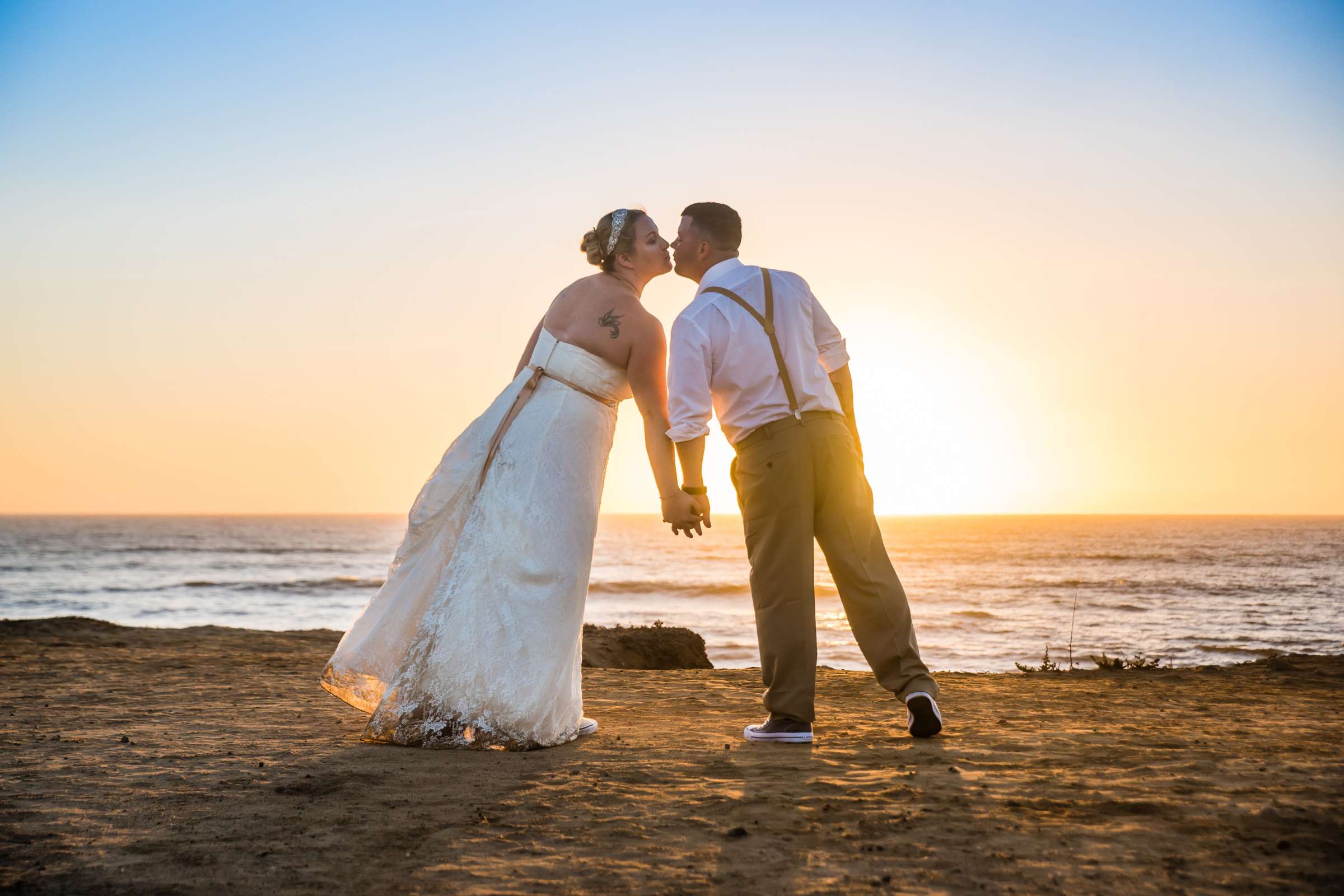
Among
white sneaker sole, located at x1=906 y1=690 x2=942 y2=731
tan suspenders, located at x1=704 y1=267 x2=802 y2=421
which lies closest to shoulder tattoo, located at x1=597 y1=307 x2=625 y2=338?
tan suspenders, located at x1=704 y1=267 x2=802 y2=421

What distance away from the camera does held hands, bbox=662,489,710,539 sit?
3590 mm

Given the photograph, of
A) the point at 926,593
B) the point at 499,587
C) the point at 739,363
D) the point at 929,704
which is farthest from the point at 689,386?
the point at 926,593

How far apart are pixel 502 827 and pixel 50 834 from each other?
46.1 inches

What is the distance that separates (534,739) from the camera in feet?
11.4

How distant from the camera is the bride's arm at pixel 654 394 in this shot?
3.69m

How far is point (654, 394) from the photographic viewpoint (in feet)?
12.4

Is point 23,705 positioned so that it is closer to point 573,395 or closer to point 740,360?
point 573,395

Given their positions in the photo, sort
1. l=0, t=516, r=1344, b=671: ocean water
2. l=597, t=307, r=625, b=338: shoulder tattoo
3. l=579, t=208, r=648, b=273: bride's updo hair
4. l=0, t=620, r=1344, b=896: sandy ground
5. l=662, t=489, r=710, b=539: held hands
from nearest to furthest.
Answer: l=0, t=620, r=1344, b=896: sandy ground
l=662, t=489, r=710, b=539: held hands
l=597, t=307, r=625, b=338: shoulder tattoo
l=579, t=208, r=648, b=273: bride's updo hair
l=0, t=516, r=1344, b=671: ocean water

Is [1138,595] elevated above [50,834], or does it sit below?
below

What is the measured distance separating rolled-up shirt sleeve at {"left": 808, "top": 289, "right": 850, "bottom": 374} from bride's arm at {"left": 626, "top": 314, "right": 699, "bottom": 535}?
0.63 meters

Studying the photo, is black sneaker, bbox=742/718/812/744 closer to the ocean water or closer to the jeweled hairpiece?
the jeweled hairpiece

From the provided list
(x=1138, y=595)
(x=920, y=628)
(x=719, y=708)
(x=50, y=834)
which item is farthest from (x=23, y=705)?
(x=1138, y=595)

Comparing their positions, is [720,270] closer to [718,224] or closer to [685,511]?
[718,224]

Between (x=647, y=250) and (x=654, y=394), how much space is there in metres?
0.62
